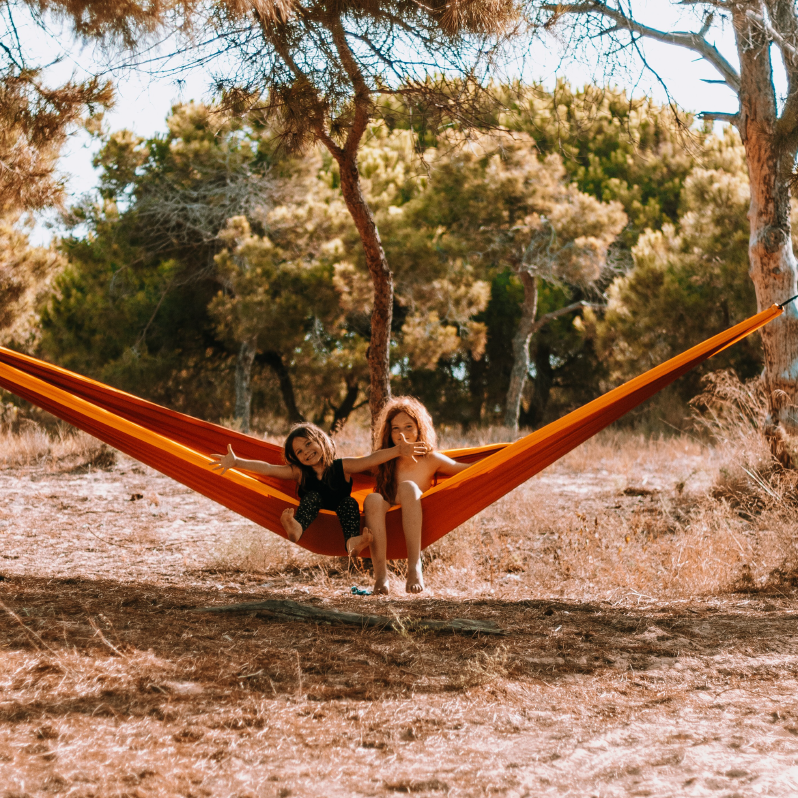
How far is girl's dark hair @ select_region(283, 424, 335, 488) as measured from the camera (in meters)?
2.68

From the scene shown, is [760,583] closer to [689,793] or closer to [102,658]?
[689,793]

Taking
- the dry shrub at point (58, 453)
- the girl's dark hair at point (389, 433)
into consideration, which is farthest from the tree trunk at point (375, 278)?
the dry shrub at point (58, 453)

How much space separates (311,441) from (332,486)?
165 mm

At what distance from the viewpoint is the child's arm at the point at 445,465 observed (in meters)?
2.74

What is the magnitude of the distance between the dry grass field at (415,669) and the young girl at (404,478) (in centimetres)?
14

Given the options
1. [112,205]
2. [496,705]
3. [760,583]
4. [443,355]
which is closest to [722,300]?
[443,355]

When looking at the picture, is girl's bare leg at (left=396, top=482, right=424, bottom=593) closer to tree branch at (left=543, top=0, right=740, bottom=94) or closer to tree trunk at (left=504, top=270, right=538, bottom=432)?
tree branch at (left=543, top=0, right=740, bottom=94)

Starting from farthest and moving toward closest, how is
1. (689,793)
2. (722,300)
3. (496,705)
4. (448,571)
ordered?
(722,300), (448,571), (496,705), (689,793)

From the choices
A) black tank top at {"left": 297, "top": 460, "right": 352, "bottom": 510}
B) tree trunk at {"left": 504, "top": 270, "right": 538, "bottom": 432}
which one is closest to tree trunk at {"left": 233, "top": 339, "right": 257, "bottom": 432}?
tree trunk at {"left": 504, "top": 270, "right": 538, "bottom": 432}

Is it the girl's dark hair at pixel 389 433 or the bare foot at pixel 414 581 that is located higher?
the girl's dark hair at pixel 389 433

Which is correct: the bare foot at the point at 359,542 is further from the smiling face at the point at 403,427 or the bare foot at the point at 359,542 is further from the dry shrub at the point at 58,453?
the dry shrub at the point at 58,453

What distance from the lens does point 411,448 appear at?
2650 mm

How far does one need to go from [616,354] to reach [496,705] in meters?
8.31

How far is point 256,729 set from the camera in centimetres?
157
